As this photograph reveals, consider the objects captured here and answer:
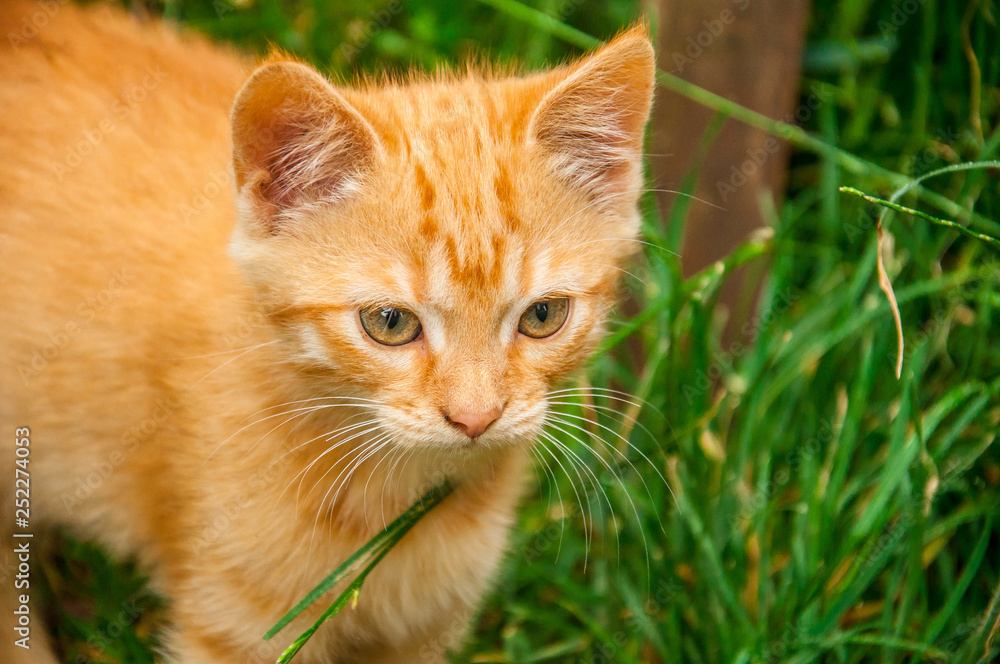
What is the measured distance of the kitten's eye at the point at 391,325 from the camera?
1.71m

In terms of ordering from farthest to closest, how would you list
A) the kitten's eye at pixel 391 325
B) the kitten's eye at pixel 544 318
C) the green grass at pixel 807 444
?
the green grass at pixel 807 444 → the kitten's eye at pixel 544 318 → the kitten's eye at pixel 391 325

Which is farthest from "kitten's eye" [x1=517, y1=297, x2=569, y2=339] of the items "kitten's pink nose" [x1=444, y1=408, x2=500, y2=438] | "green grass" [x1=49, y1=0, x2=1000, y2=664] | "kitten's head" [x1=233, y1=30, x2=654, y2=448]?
"green grass" [x1=49, y1=0, x2=1000, y2=664]

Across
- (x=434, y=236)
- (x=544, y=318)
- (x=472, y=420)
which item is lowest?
(x=472, y=420)

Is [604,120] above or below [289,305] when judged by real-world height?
above

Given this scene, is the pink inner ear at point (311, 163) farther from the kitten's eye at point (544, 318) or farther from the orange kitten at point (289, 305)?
the kitten's eye at point (544, 318)

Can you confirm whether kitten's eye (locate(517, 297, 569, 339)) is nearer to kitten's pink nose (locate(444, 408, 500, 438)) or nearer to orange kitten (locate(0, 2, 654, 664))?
orange kitten (locate(0, 2, 654, 664))

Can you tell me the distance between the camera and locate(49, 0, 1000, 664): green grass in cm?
231

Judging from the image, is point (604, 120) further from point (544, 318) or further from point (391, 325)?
point (391, 325)

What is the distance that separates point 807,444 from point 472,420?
1.52 meters

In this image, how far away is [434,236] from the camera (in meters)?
1.71

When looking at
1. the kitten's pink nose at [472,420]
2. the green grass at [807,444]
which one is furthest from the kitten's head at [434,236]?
the green grass at [807,444]

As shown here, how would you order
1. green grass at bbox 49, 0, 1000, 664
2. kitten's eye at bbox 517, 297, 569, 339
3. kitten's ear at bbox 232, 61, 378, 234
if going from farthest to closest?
1. green grass at bbox 49, 0, 1000, 664
2. kitten's eye at bbox 517, 297, 569, 339
3. kitten's ear at bbox 232, 61, 378, 234

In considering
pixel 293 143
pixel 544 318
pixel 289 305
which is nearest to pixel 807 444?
pixel 544 318

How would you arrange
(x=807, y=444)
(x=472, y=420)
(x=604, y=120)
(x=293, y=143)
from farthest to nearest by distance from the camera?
1. (x=807, y=444)
2. (x=604, y=120)
3. (x=293, y=143)
4. (x=472, y=420)
